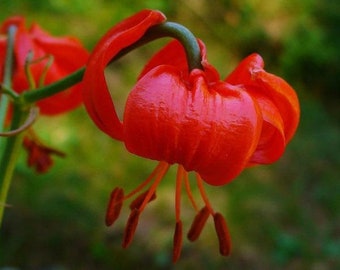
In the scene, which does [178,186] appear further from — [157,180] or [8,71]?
[8,71]

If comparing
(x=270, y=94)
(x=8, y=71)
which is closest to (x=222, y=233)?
→ (x=270, y=94)

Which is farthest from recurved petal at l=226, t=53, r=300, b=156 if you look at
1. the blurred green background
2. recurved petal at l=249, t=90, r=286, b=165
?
the blurred green background

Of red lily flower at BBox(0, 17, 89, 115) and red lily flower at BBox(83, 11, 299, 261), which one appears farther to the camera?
red lily flower at BBox(0, 17, 89, 115)

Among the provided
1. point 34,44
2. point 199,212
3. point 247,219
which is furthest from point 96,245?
point 199,212

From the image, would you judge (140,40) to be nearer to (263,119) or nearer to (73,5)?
(263,119)

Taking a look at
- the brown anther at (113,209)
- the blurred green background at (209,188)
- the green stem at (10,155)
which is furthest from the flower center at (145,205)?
the blurred green background at (209,188)

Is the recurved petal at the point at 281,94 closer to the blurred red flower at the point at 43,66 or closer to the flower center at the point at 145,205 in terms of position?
the flower center at the point at 145,205

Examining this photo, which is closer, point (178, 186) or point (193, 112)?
point (193, 112)

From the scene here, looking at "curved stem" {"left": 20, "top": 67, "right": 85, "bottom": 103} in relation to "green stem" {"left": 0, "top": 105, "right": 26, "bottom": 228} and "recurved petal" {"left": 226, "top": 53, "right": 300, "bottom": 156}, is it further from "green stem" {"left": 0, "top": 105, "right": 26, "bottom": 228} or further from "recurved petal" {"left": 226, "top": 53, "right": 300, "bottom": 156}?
"recurved petal" {"left": 226, "top": 53, "right": 300, "bottom": 156}
